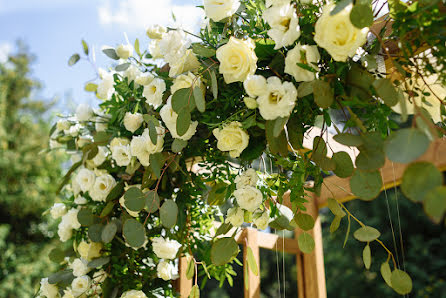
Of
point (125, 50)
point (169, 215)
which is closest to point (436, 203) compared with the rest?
point (169, 215)

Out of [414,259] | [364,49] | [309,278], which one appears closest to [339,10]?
[364,49]

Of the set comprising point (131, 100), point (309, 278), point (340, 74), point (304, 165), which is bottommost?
point (309, 278)

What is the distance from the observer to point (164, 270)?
1163 millimetres

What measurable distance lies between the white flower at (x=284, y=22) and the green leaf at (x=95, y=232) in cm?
75

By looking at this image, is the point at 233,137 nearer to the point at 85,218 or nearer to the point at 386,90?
the point at 386,90

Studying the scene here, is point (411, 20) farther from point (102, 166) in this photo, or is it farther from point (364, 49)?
point (102, 166)

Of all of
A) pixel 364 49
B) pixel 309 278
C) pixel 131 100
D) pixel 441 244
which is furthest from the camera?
pixel 441 244

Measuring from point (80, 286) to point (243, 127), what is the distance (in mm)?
707

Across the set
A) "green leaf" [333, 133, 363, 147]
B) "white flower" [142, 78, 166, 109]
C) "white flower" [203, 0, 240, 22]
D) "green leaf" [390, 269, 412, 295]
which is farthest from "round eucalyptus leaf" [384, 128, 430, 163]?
"white flower" [142, 78, 166, 109]

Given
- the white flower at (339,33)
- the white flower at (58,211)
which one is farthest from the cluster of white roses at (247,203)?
the white flower at (58,211)

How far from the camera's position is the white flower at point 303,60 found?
27.6 inches

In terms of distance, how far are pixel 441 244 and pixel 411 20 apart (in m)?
6.40

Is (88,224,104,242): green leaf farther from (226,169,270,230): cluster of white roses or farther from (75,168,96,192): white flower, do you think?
(226,169,270,230): cluster of white roses

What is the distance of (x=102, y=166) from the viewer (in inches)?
52.1
